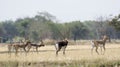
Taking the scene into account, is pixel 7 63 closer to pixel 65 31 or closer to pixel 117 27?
pixel 117 27

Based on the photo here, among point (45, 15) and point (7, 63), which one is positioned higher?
point (45, 15)

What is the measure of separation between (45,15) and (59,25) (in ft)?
58.3

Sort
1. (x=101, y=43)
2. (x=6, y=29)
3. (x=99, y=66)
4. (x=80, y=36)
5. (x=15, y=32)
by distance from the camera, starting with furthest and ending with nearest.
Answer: (x=6, y=29), (x=15, y=32), (x=80, y=36), (x=101, y=43), (x=99, y=66)

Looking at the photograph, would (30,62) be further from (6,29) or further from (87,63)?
(6,29)

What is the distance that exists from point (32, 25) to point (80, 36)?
1885 cm

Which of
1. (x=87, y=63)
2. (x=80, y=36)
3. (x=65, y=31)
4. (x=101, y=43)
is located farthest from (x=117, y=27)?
(x=80, y=36)

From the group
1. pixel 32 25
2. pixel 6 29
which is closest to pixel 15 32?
pixel 6 29

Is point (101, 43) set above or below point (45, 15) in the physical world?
below

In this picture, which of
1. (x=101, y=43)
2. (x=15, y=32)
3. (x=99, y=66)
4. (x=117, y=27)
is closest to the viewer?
(x=99, y=66)

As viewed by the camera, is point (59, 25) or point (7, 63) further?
point (59, 25)

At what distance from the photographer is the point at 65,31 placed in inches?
3802

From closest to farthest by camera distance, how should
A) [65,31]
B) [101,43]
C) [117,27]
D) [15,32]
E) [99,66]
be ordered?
[99,66] < [101,43] < [117,27] < [65,31] < [15,32]

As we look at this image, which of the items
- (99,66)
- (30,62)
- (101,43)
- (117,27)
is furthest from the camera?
(117,27)

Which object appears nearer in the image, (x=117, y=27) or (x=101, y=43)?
(x=101, y=43)
